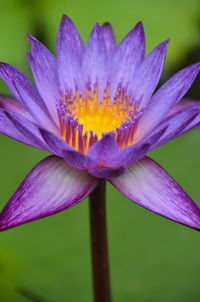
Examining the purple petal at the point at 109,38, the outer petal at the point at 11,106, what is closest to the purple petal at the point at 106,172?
the outer petal at the point at 11,106

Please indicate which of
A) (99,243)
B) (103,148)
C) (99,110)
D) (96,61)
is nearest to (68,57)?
(96,61)

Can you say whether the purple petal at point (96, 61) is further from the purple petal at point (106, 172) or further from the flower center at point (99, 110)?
the purple petal at point (106, 172)

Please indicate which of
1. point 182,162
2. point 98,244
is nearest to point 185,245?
point 182,162

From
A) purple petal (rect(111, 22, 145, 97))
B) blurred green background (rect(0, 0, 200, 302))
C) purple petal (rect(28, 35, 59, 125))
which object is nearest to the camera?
purple petal (rect(28, 35, 59, 125))

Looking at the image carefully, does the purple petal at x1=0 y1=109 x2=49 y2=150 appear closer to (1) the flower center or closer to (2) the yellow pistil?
(1) the flower center

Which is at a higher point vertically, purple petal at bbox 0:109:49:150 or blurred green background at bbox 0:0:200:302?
purple petal at bbox 0:109:49:150

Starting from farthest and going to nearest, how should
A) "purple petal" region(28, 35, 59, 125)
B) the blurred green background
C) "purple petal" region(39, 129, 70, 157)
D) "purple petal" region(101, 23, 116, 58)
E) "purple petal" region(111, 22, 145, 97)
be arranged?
the blurred green background < "purple petal" region(101, 23, 116, 58) < "purple petal" region(111, 22, 145, 97) < "purple petal" region(28, 35, 59, 125) < "purple petal" region(39, 129, 70, 157)

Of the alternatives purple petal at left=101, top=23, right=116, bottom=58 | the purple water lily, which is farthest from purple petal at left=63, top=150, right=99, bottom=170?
purple petal at left=101, top=23, right=116, bottom=58
